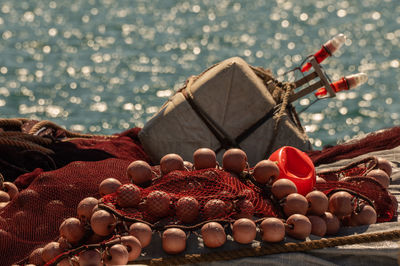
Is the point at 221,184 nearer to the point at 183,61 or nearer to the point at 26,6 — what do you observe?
the point at 183,61

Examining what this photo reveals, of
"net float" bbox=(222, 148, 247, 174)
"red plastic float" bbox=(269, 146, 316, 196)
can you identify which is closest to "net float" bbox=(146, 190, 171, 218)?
"net float" bbox=(222, 148, 247, 174)

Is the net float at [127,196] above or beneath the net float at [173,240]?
above

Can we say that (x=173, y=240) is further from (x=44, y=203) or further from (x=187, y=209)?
(x=44, y=203)

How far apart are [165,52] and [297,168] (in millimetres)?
9043

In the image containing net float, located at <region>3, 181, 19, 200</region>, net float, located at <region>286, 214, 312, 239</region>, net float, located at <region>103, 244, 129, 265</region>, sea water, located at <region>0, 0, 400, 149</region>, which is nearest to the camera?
net float, located at <region>103, 244, 129, 265</region>

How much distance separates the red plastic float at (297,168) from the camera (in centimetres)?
233

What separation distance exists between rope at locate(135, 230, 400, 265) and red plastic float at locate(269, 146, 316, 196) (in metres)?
0.34

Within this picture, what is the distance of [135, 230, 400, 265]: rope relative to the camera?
76.8 inches

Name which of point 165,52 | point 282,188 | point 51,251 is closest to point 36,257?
point 51,251

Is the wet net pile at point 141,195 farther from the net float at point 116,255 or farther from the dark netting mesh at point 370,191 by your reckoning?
the net float at point 116,255

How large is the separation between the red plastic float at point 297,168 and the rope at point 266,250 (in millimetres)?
337

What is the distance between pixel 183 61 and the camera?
1065 centimetres

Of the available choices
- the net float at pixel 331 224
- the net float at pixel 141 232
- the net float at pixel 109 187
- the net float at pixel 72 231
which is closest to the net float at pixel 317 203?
the net float at pixel 331 224

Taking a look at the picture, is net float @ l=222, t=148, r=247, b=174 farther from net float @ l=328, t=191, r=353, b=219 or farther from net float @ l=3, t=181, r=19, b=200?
net float @ l=3, t=181, r=19, b=200
